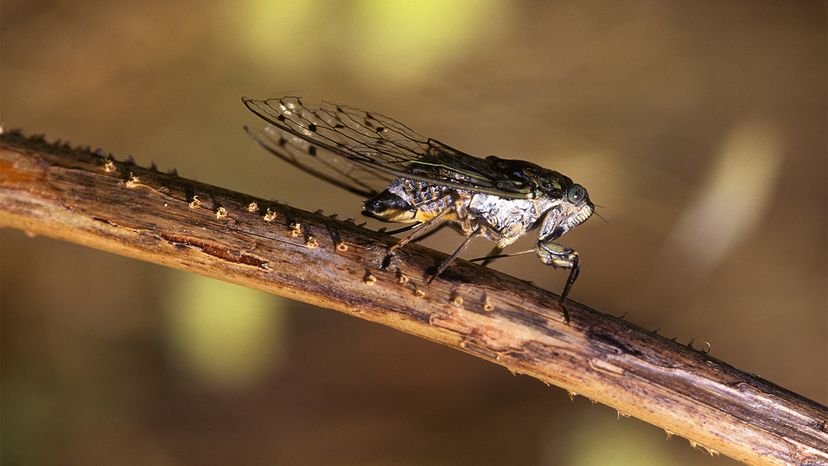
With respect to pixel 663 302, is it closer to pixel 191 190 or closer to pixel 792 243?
pixel 792 243

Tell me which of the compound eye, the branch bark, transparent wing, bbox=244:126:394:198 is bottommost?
the branch bark

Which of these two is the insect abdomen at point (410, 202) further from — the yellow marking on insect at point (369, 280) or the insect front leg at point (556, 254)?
the yellow marking on insect at point (369, 280)

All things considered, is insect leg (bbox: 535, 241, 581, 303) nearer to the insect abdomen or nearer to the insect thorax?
the insect thorax

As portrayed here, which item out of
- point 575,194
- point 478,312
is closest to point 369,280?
point 478,312

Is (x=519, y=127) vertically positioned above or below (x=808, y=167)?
below

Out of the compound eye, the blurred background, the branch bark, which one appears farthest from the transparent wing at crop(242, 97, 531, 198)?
the blurred background

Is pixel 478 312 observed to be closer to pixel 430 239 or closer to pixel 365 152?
pixel 365 152

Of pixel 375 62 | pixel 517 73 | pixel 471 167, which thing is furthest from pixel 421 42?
pixel 471 167

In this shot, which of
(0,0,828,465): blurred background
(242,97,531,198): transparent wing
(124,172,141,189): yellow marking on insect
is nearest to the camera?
(124,172,141,189): yellow marking on insect

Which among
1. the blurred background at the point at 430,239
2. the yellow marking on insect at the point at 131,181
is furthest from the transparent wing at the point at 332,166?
the blurred background at the point at 430,239
